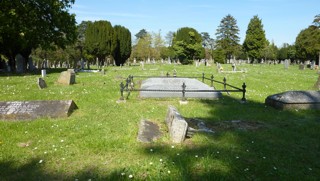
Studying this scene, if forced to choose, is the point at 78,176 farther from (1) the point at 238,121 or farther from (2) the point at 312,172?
(1) the point at 238,121

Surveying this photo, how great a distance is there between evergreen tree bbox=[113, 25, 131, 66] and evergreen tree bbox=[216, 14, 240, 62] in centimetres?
4076

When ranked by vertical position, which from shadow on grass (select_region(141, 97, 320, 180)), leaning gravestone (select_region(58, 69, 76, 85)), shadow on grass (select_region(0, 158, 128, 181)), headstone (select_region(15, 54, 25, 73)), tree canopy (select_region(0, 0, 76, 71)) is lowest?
shadow on grass (select_region(0, 158, 128, 181))

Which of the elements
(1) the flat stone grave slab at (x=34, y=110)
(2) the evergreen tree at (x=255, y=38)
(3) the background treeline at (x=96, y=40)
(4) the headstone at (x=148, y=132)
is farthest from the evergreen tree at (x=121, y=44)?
(4) the headstone at (x=148, y=132)

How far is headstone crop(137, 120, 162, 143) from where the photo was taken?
6.93m

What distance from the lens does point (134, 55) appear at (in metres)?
97.0

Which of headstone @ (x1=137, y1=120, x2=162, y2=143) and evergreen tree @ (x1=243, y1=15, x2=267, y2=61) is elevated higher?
evergreen tree @ (x1=243, y1=15, x2=267, y2=61)

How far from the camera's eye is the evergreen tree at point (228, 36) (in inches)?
3652

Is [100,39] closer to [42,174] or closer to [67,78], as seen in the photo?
[67,78]

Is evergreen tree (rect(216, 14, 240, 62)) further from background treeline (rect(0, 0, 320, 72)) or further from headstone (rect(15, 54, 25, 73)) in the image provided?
headstone (rect(15, 54, 25, 73))

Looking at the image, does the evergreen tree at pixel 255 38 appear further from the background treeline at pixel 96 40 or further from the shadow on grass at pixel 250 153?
the shadow on grass at pixel 250 153

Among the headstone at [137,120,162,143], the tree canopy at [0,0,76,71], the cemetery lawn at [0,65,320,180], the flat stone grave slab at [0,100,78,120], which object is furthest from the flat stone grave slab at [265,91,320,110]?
the tree canopy at [0,0,76,71]

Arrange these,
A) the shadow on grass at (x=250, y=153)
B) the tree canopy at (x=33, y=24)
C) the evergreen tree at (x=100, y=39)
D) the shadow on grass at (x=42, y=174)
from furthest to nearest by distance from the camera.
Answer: the evergreen tree at (x=100, y=39)
the tree canopy at (x=33, y=24)
the shadow on grass at (x=250, y=153)
the shadow on grass at (x=42, y=174)

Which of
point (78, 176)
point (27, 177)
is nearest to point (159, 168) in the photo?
point (78, 176)

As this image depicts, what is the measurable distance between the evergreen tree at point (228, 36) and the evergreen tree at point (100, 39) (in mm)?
47107
